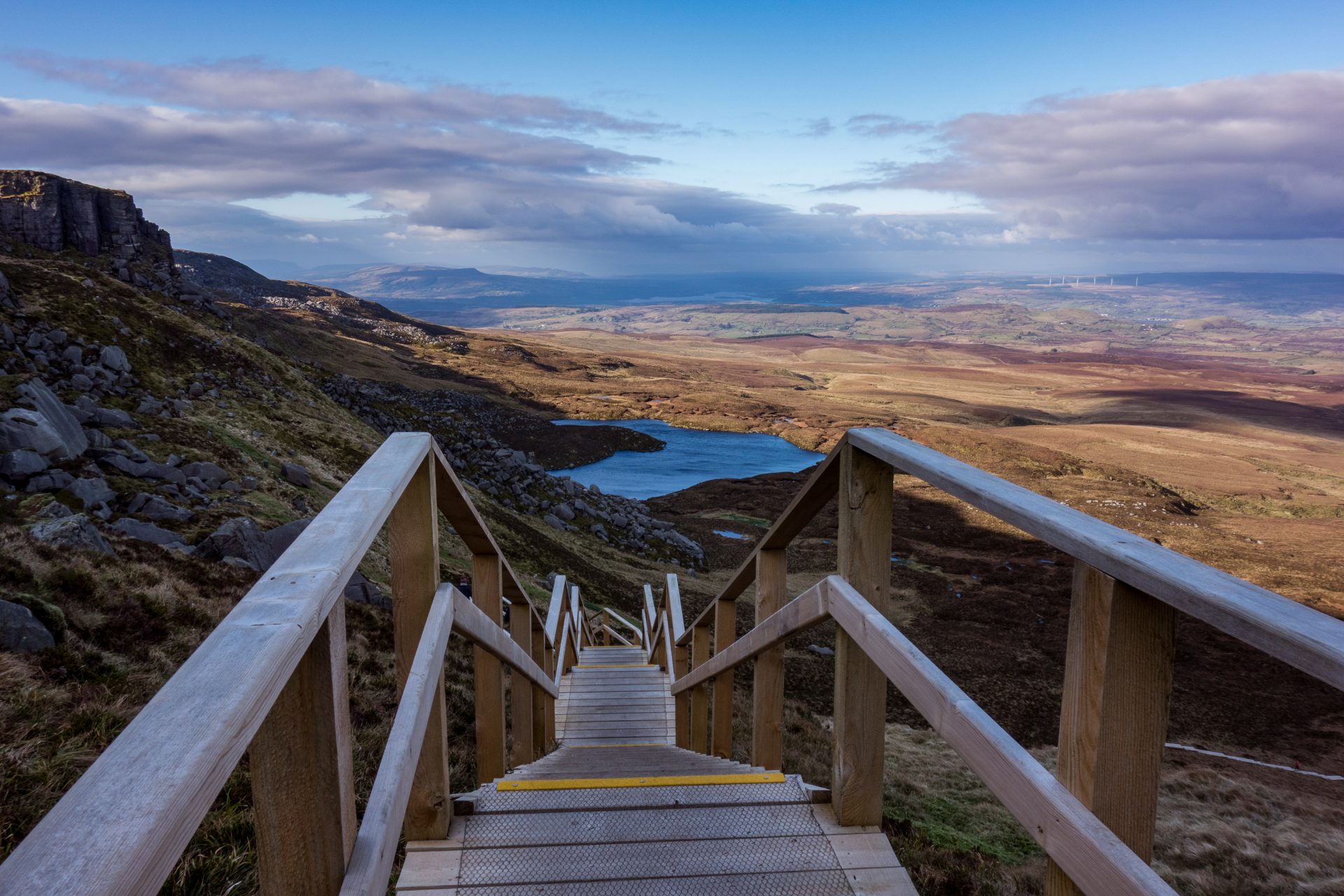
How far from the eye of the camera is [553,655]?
772cm

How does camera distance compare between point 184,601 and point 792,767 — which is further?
point 792,767

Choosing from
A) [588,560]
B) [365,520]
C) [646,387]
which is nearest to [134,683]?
[365,520]

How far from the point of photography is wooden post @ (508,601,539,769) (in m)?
4.83

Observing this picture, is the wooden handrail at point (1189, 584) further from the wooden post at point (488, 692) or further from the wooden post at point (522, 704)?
the wooden post at point (522, 704)

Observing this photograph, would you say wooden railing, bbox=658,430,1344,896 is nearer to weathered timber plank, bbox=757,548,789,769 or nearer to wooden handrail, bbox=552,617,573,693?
weathered timber plank, bbox=757,548,789,769

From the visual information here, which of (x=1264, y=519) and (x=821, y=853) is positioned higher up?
(x=821, y=853)

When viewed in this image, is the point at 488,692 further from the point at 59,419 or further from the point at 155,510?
the point at 59,419

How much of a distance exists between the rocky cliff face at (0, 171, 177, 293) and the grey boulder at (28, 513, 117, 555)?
36.5 meters

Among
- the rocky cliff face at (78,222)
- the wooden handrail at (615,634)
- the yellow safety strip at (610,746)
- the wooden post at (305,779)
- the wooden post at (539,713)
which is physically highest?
the rocky cliff face at (78,222)

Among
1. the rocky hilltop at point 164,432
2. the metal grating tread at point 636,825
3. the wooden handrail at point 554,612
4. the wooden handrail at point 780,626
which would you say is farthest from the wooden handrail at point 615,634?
the metal grating tread at point 636,825

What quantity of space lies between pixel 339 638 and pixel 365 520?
0.27 meters

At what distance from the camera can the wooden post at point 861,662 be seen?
2.52 m

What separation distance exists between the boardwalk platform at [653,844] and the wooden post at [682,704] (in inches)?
146

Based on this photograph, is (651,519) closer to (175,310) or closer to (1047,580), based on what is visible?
(1047,580)
